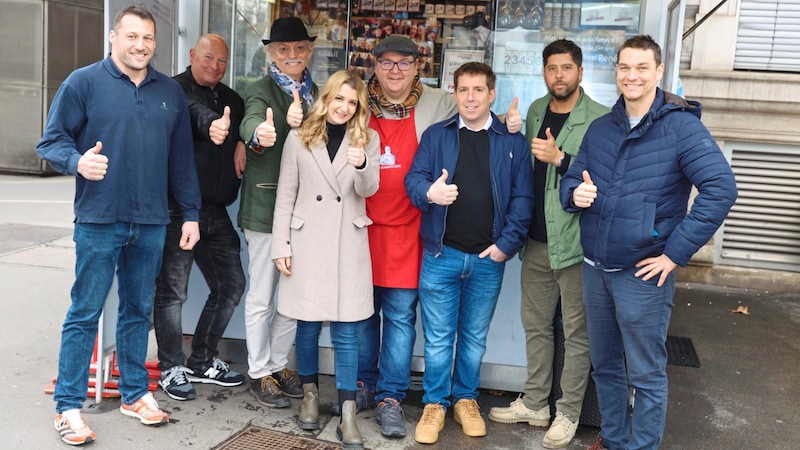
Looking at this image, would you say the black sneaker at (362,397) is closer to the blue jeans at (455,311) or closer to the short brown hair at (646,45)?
the blue jeans at (455,311)

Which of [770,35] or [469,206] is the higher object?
[770,35]

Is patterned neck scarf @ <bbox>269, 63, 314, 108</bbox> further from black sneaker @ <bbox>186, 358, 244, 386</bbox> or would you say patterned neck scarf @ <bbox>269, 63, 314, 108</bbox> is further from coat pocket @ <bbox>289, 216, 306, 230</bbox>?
black sneaker @ <bbox>186, 358, 244, 386</bbox>

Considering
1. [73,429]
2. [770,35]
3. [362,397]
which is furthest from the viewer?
[770,35]

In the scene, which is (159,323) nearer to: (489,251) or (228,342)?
(228,342)

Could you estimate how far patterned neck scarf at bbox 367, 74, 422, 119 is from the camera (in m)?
3.98

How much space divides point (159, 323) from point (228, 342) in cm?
70

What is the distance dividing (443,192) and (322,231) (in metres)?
0.64

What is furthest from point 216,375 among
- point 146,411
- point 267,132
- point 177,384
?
point 267,132

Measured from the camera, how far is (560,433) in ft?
12.9

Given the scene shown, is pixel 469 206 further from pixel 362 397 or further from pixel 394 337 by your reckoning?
pixel 362 397

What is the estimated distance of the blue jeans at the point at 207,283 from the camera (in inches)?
168

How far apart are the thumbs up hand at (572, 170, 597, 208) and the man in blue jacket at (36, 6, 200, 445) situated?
186 cm

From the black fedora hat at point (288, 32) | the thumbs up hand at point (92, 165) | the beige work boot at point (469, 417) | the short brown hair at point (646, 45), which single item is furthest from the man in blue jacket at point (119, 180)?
the short brown hair at point (646, 45)

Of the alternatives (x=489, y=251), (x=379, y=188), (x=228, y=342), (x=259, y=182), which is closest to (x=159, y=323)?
(x=228, y=342)
